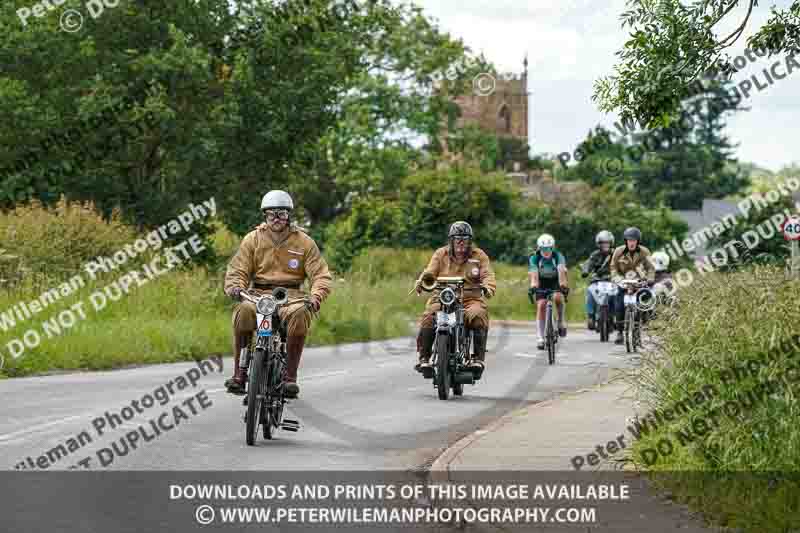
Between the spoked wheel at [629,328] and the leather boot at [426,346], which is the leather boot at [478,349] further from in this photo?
the spoked wheel at [629,328]

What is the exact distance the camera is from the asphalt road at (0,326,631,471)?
11.6 metres

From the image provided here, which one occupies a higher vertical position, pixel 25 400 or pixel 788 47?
pixel 788 47

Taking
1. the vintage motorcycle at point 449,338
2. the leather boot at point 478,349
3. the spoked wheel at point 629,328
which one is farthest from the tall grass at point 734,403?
the spoked wheel at point 629,328

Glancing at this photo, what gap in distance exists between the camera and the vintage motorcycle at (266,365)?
12188 mm

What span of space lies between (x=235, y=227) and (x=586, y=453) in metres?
24.6

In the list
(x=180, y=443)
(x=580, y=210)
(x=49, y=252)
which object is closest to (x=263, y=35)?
(x=49, y=252)

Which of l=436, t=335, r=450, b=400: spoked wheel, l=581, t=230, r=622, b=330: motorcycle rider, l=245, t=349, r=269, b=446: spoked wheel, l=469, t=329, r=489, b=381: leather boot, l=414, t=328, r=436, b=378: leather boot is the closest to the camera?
l=245, t=349, r=269, b=446: spoked wheel

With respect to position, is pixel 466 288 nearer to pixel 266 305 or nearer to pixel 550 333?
pixel 266 305

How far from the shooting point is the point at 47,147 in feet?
105

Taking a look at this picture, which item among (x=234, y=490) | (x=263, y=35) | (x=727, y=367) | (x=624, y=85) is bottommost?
(x=234, y=490)

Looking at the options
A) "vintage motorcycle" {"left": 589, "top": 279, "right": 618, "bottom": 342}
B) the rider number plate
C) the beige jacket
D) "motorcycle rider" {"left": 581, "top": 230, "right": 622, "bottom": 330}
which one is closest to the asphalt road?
the rider number plate

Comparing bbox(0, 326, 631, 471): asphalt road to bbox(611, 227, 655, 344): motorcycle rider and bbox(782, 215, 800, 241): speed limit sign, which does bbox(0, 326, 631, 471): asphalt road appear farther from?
bbox(782, 215, 800, 241): speed limit sign

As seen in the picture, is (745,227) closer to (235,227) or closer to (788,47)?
(235,227)

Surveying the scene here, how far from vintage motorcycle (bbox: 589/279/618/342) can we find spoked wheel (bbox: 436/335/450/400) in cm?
1033
